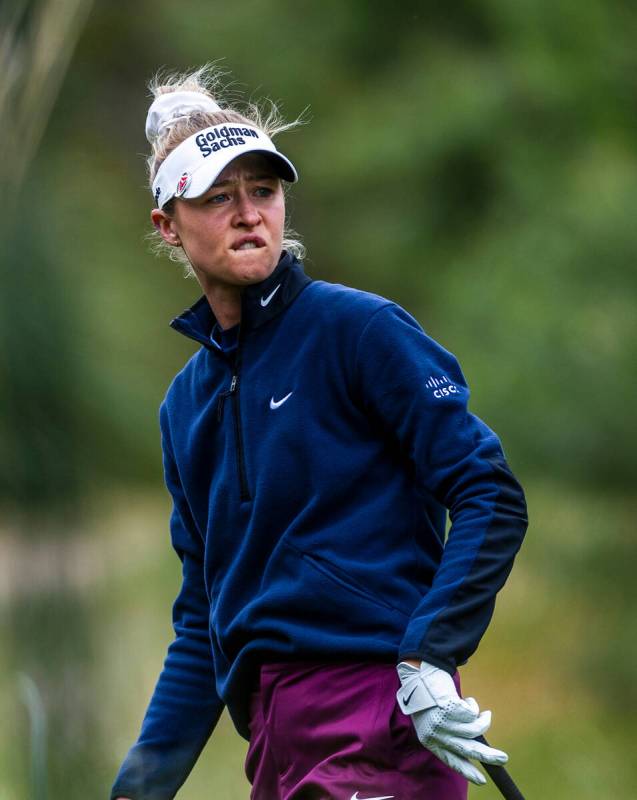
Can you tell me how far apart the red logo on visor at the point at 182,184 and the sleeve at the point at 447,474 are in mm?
319

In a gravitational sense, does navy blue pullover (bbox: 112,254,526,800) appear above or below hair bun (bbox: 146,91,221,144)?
below

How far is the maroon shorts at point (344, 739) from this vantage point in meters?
1.62

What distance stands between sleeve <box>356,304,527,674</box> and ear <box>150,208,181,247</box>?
1.25ft

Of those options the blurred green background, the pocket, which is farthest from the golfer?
the blurred green background

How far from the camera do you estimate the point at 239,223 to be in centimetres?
182

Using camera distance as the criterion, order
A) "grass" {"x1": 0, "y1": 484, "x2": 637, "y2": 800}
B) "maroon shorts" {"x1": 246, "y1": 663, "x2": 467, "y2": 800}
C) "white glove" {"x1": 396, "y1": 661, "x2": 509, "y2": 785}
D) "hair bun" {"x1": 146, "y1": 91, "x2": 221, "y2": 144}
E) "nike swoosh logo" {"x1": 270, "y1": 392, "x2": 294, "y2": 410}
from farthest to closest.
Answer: "grass" {"x1": 0, "y1": 484, "x2": 637, "y2": 800}
"hair bun" {"x1": 146, "y1": 91, "x2": 221, "y2": 144}
"nike swoosh logo" {"x1": 270, "y1": 392, "x2": 294, "y2": 410}
"maroon shorts" {"x1": 246, "y1": 663, "x2": 467, "y2": 800}
"white glove" {"x1": 396, "y1": 661, "x2": 509, "y2": 785}

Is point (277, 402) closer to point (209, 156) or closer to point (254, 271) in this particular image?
point (254, 271)

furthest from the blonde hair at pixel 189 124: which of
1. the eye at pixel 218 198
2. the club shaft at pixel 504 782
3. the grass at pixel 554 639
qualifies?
the grass at pixel 554 639

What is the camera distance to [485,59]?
8.02 metres

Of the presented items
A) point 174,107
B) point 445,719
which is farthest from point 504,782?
point 174,107

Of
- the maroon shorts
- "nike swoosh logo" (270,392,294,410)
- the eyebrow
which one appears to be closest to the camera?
the maroon shorts

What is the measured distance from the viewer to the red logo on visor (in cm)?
184

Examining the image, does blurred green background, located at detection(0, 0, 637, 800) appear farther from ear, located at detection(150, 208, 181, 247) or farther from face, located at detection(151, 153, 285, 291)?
face, located at detection(151, 153, 285, 291)

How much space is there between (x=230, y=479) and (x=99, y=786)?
3.20ft
